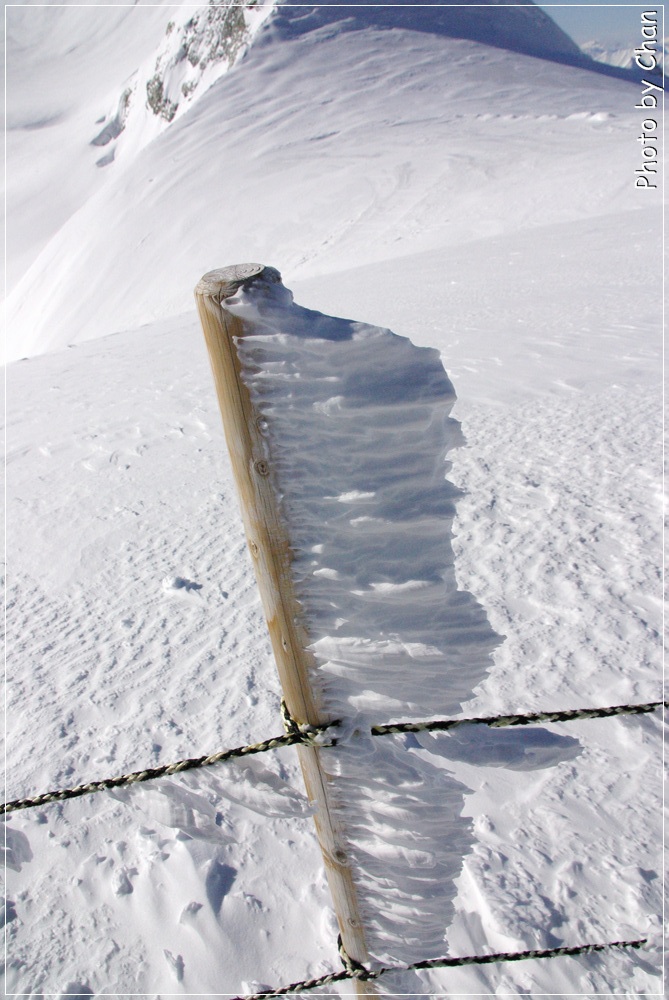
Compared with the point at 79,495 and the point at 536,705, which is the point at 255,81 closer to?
the point at 79,495

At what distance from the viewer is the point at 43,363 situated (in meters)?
7.99

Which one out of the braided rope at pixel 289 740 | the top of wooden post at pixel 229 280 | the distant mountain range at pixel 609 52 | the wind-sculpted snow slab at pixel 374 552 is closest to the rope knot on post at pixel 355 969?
the wind-sculpted snow slab at pixel 374 552

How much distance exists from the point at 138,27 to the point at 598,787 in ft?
169

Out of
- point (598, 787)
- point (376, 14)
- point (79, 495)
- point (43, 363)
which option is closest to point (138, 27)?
point (376, 14)

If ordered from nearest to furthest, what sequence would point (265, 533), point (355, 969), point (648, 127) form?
point (265, 533) → point (355, 969) → point (648, 127)

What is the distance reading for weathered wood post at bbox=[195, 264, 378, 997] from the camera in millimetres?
978

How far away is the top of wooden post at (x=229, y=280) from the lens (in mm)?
956

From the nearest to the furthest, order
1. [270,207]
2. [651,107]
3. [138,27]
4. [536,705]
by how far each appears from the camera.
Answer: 1. [536,705]
2. [270,207]
3. [651,107]
4. [138,27]

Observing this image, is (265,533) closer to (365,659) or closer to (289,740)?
(365,659)

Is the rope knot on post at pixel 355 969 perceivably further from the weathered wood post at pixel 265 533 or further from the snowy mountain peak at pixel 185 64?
the snowy mountain peak at pixel 185 64

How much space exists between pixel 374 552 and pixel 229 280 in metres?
0.44

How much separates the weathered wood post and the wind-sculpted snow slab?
0.02 metres

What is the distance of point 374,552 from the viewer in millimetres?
1093

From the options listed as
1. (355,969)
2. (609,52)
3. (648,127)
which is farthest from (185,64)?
(609,52)
